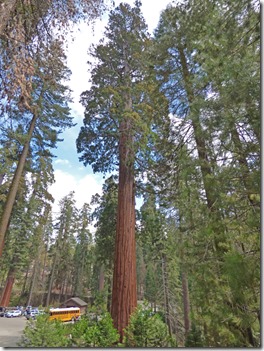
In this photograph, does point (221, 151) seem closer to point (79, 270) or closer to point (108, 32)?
point (108, 32)

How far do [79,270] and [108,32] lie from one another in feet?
99.6

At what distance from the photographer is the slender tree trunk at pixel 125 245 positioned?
12.9 ft

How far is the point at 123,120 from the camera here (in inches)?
212

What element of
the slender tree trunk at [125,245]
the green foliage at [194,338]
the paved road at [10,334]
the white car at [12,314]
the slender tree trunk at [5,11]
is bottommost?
the white car at [12,314]

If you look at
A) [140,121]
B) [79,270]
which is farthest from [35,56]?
[79,270]

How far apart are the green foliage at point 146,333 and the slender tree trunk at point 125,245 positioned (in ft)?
2.72

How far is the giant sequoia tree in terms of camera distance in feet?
14.2

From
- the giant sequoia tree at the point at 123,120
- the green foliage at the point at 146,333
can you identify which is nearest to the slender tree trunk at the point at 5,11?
the giant sequoia tree at the point at 123,120

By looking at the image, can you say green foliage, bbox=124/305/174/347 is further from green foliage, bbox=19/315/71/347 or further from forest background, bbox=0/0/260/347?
green foliage, bbox=19/315/71/347

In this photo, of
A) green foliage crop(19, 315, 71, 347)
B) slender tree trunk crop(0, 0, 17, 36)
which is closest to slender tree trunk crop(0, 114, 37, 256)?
green foliage crop(19, 315, 71, 347)

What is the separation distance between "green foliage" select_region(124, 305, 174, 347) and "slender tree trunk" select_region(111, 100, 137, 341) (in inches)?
32.7

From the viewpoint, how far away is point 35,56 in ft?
11.8

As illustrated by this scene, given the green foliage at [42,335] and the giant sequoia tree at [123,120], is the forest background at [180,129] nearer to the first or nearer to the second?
the giant sequoia tree at [123,120]

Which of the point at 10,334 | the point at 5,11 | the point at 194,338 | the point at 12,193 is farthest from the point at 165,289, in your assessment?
the point at 5,11
